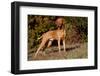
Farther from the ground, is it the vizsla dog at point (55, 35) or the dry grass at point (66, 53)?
the vizsla dog at point (55, 35)

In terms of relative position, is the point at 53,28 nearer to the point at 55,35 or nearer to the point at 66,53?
the point at 55,35

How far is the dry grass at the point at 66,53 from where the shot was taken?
3.98 ft

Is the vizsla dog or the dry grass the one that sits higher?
the vizsla dog

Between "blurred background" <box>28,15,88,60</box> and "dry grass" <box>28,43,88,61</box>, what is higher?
"blurred background" <box>28,15,88,60</box>

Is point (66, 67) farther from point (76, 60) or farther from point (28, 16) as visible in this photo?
point (28, 16)

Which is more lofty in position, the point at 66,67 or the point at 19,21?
the point at 19,21

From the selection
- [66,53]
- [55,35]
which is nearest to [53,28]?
[55,35]

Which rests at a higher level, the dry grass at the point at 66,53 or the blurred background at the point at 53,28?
the blurred background at the point at 53,28

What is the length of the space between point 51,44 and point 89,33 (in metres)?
0.22

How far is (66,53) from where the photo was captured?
4.17ft

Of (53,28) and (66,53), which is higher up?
(53,28)

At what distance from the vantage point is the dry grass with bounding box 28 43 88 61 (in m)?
1.21

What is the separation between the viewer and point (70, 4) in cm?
129
